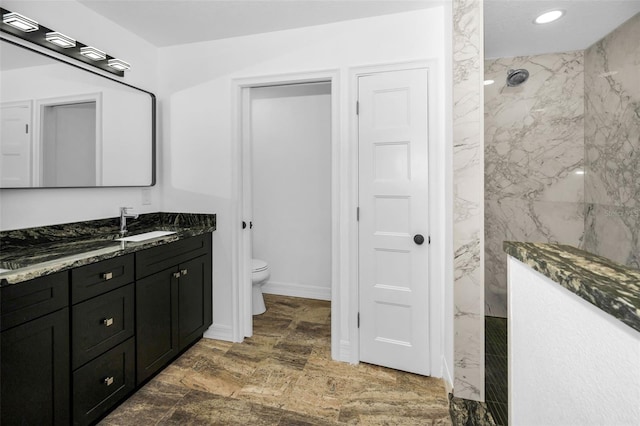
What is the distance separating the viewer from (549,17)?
2.01 metres

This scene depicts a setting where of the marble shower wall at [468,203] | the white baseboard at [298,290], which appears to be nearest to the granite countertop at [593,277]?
the marble shower wall at [468,203]

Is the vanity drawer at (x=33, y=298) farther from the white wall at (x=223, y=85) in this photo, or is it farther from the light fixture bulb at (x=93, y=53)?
the light fixture bulb at (x=93, y=53)

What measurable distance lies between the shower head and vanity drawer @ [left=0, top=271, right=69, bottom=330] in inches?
128

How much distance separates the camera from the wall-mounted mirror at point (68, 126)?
1681mm

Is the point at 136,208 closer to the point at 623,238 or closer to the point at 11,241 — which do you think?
the point at 11,241

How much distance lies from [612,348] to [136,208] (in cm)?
283

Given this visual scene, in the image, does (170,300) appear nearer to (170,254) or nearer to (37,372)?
(170,254)

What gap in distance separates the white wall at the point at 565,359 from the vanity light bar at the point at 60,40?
8.52 feet

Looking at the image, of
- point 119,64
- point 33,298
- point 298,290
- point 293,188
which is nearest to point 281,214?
point 293,188

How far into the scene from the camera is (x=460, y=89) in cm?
173

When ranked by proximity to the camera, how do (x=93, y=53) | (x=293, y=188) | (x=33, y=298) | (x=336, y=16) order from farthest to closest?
(x=293, y=188) → (x=336, y=16) → (x=93, y=53) → (x=33, y=298)

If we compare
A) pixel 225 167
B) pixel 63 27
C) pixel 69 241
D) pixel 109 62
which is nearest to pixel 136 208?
pixel 69 241

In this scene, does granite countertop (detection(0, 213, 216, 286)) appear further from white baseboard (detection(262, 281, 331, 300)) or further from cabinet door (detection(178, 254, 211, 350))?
white baseboard (detection(262, 281, 331, 300))

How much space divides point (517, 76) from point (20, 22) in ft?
10.9
